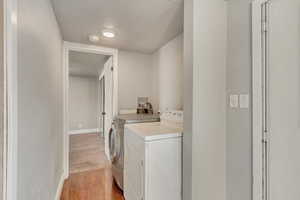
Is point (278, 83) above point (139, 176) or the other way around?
above

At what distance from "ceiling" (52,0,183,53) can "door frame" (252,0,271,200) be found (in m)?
0.73

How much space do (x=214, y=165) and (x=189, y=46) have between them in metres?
1.16

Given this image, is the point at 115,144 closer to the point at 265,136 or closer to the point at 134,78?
the point at 134,78

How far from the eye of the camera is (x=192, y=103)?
1358 mm

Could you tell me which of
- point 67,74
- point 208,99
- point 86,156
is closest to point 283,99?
point 208,99

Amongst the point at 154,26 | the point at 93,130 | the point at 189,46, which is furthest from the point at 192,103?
the point at 93,130

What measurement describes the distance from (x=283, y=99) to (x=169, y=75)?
1.65 m

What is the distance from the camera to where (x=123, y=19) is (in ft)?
6.05

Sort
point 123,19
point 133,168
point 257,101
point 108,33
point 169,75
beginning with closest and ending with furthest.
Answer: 1. point 257,101
2. point 133,168
3. point 123,19
4. point 108,33
5. point 169,75

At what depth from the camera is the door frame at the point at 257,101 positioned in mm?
1225

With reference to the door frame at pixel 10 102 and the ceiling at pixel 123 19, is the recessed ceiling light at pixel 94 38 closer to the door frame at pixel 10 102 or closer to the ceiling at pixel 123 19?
the ceiling at pixel 123 19

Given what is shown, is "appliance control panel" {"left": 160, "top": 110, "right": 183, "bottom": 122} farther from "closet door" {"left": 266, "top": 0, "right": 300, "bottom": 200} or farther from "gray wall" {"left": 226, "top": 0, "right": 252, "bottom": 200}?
"closet door" {"left": 266, "top": 0, "right": 300, "bottom": 200}

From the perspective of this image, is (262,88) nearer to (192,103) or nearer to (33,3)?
(192,103)

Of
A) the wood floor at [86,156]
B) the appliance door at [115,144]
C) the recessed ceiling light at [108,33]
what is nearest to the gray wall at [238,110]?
the appliance door at [115,144]
